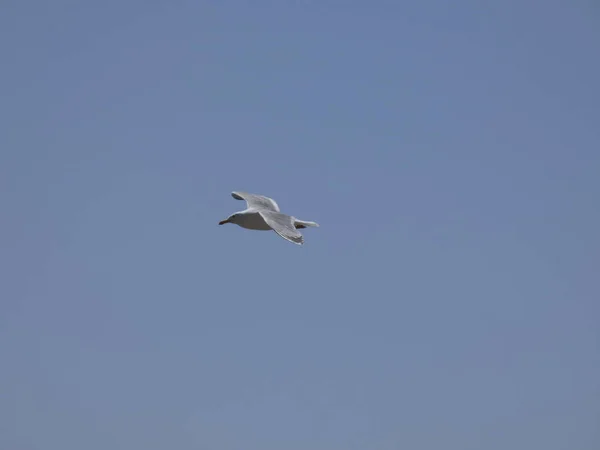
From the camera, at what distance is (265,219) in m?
21.5

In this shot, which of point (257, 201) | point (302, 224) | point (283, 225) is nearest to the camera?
point (283, 225)

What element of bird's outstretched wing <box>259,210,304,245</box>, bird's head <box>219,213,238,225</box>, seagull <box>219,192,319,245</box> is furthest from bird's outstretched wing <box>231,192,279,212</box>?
bird's outstretched wing <box>259,210,304,245</box>

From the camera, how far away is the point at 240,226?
23906 mm

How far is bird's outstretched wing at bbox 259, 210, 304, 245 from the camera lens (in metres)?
19.2

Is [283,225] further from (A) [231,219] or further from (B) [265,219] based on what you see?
(A) [231,219]

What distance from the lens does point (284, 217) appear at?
22344 millimetres

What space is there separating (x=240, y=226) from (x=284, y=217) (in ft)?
6.19

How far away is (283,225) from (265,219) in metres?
0.65

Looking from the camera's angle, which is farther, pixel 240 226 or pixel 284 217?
pixel 240 226

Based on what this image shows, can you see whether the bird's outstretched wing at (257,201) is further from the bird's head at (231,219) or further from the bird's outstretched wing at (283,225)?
the bird's outstretched wing at (283,225)

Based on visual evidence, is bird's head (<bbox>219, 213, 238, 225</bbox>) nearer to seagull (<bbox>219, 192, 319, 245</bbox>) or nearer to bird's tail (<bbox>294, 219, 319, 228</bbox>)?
seagull (<bbox>219, 192, 319, 245</bbox>)

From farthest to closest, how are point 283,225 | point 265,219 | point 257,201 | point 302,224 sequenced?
point 257,201 < point 302,224 < point 265,219 < point 283,225

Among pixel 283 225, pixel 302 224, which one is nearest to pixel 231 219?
pixel 302 224

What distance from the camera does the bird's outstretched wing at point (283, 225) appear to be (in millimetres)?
19203
